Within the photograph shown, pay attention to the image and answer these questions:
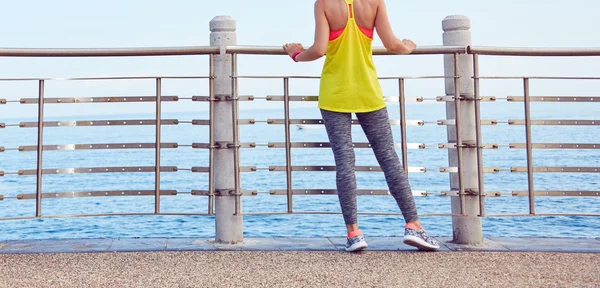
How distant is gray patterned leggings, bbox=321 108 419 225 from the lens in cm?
364

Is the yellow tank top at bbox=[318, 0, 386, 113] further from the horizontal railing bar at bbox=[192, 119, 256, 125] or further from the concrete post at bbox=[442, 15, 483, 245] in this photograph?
the concrete post at bbox=[442, 15, 483, 245]

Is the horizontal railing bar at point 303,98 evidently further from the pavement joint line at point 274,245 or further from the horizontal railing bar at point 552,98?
the pavement joint line at point 274,245

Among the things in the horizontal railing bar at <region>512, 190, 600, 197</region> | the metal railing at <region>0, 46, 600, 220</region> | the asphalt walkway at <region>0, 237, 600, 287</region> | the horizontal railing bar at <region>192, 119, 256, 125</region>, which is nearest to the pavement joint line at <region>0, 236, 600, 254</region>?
the asphalt walkway at <region>0, 237, 600, 287</region>

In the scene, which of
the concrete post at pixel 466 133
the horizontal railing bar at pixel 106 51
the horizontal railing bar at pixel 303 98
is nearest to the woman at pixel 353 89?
the horizontal railing bar at pixel 303 98

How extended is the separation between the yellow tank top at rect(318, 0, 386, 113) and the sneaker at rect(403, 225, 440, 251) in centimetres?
76

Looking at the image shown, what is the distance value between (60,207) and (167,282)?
2610 cm

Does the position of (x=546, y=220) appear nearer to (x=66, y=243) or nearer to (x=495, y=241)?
(x=495, y=241)

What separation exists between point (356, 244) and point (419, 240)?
14.8 inches

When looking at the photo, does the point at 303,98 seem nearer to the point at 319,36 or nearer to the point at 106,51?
the point at 319,36

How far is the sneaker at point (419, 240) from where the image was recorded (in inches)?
144

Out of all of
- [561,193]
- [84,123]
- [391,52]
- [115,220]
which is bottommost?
[115,220]

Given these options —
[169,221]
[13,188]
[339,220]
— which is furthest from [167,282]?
[13,188]

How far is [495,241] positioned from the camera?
4219 mm

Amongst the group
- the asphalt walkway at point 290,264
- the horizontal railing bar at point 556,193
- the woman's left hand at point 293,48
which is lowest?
the asphalt walkway at point 290,264
